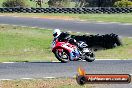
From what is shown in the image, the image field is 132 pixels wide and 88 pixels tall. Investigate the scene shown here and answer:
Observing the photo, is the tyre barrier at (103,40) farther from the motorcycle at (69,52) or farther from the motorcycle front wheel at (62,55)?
the motorcycle front wheel at (62,55)

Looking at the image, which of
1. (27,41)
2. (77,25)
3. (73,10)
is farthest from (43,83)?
(73,10)

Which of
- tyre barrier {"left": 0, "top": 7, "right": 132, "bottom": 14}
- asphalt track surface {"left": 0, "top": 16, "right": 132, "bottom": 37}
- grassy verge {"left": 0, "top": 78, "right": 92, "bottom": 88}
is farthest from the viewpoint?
tyre barrier {"left": 0, "top": 7, "right": 132, "bottom": 14}

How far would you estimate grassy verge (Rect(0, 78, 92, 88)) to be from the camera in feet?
37.8

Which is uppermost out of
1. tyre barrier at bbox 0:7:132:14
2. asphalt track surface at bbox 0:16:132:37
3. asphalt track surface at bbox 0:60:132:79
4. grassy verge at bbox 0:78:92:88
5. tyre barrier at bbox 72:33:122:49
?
grassy verge at bbox 0:78:92:88

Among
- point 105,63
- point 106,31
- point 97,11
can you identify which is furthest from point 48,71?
point 97,11

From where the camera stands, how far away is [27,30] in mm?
33094

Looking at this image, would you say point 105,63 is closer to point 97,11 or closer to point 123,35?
point 123,35

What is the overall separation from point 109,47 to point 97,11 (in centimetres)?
2459

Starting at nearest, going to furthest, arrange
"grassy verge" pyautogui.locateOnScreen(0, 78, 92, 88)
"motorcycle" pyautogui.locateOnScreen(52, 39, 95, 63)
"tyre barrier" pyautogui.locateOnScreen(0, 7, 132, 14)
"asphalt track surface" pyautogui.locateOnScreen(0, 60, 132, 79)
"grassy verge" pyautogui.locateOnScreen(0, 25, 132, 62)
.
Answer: "grassy verge" pyautogui.locateOnScreen(0, 78, 92, 88)
"asphalt track surface" pyautogui.locateOnScreen(0, 60, 132, 79)
"motorcycle" pyautogui.locateOnScreen(52, 39, 95, 63)
"grassy verge" pyautogui.locateOnScreen(0, 25, 132, 62)
"tyre barrier" pyautogui.locateOnScreen(0, 7, 132, 14)

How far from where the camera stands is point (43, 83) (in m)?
11.9

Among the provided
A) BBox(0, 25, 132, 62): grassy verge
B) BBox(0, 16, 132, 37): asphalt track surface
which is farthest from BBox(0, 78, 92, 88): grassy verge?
BBox(0, 16, 132, 37): asphalt track surface

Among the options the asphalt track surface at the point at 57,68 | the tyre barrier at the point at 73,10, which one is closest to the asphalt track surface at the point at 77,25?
the tyre barrier at the point at 73,10

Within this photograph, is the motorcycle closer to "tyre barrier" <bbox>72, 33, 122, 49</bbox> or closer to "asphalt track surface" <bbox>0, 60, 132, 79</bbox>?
"asphalt track surface" <bbox>0, 60, 132, 79</bbox>

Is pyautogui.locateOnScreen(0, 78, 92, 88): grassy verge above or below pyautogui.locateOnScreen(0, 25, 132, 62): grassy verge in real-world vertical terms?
above
